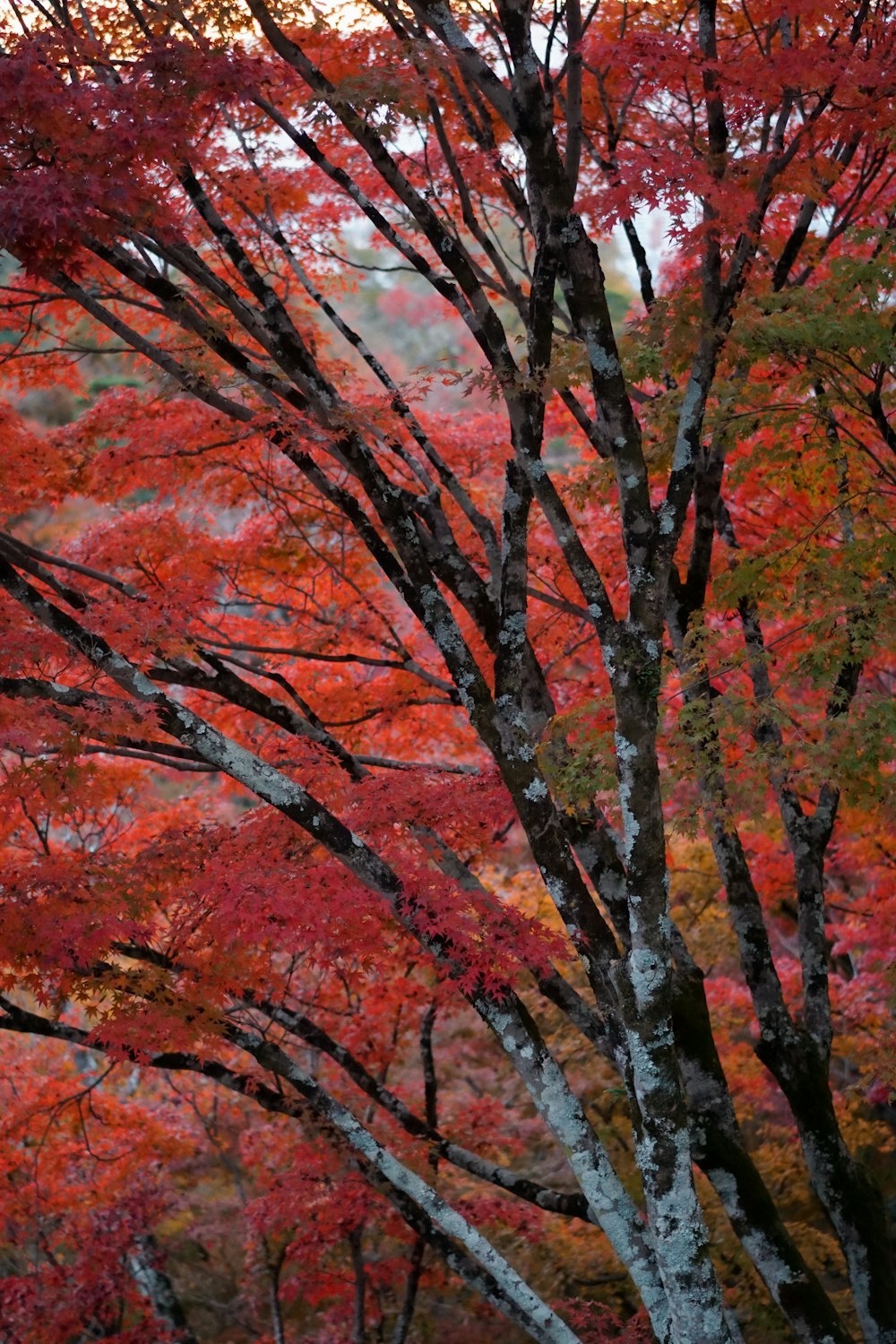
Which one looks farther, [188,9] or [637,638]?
[188,9]

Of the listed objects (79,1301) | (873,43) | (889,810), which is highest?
(873,43)

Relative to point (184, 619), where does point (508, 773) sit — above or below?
below

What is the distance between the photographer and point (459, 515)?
9594 mm

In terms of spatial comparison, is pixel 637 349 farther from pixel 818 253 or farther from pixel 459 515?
pixel 459 515

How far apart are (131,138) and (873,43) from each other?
445cm

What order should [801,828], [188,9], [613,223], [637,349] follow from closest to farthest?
1. [613,223]
2. [188,9]
3. [637,349]
4. [801,828]

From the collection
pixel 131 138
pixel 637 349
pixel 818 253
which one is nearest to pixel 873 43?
pixel 818 253

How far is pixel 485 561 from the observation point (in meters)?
8.94

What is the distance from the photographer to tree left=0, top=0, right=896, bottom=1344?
5.02m

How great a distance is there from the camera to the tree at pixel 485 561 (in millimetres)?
5016

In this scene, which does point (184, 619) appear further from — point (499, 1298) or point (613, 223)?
point (499, 1298)

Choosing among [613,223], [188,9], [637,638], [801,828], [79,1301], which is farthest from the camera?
[79,1301]

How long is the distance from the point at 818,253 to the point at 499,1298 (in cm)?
725

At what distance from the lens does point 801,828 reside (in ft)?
24.4
